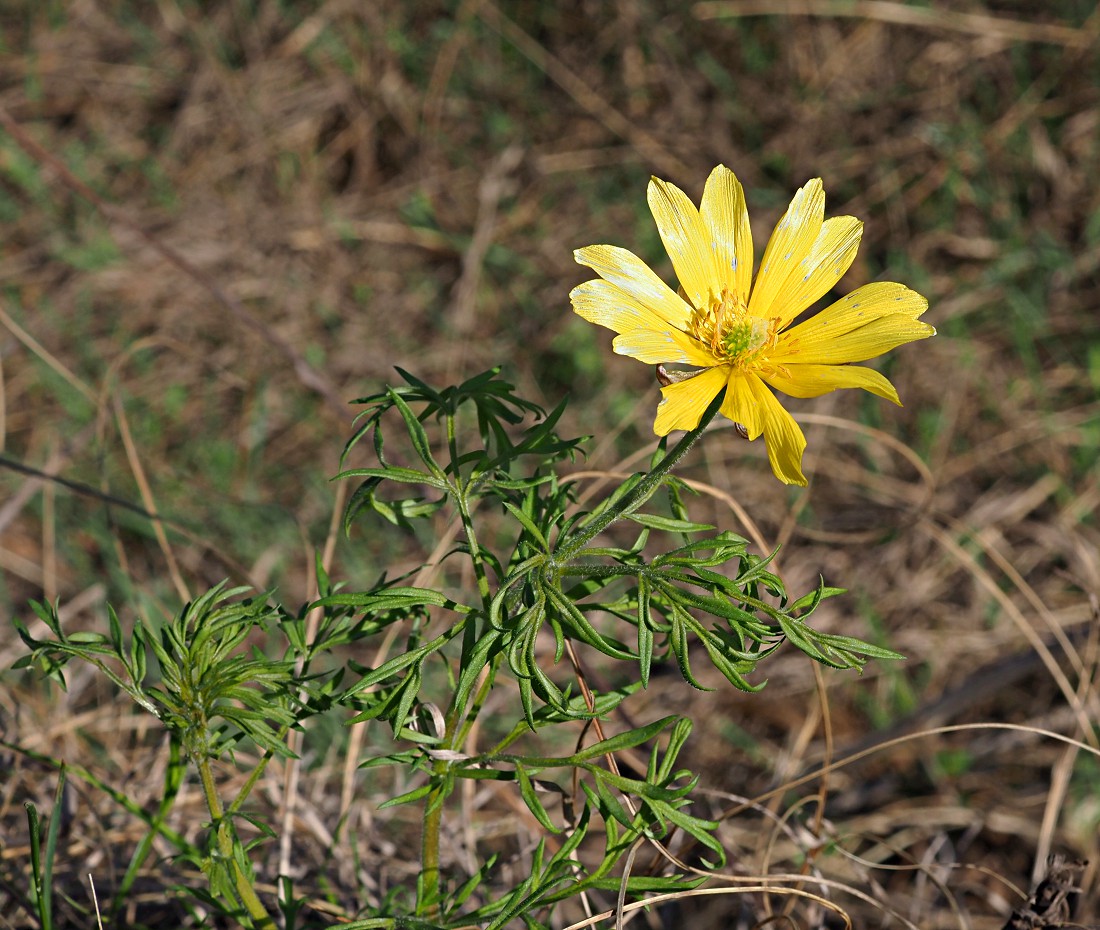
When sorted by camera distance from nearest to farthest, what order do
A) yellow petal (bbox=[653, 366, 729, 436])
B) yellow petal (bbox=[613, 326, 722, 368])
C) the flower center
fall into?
yellow petal (bbox=[653, 366, 729, 436]), yellow petal (bbox=[613, 326, 722, 368]), the flower center

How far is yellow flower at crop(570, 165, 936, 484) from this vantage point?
4.94 feet

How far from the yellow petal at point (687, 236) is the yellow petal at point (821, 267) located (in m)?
0.12

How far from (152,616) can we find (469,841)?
1.40 meters

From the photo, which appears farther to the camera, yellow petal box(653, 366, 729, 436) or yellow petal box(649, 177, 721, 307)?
yellow petal box(649, 177, 721, 307)

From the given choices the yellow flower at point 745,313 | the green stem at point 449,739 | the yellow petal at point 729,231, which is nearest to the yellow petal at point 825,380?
the yellow flower at point 745,313

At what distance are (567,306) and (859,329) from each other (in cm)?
258

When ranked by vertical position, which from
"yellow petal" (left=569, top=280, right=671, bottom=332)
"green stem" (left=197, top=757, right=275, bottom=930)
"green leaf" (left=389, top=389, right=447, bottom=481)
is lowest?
"green stem" (left=197, top=757, right=275, bottom=930)

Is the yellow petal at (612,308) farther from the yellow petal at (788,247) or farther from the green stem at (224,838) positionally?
the green stem at (224,838)

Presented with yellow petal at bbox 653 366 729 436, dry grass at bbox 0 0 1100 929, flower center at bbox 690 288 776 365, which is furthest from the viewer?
dry grass at bbox 0 0 1100 929

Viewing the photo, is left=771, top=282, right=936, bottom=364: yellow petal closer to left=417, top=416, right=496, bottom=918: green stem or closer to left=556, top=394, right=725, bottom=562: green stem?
left=556, top=394, right=725, bottom=562: green stem

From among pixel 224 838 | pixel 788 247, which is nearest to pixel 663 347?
pixel 788 247

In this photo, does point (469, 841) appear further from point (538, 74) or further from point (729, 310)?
point (538, 74)

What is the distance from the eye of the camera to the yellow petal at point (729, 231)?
173 cm

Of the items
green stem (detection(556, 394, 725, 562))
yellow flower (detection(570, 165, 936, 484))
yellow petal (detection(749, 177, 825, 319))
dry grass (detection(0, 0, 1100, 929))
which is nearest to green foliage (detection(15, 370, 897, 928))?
green stem (detection(556, 394, 725, 562))
